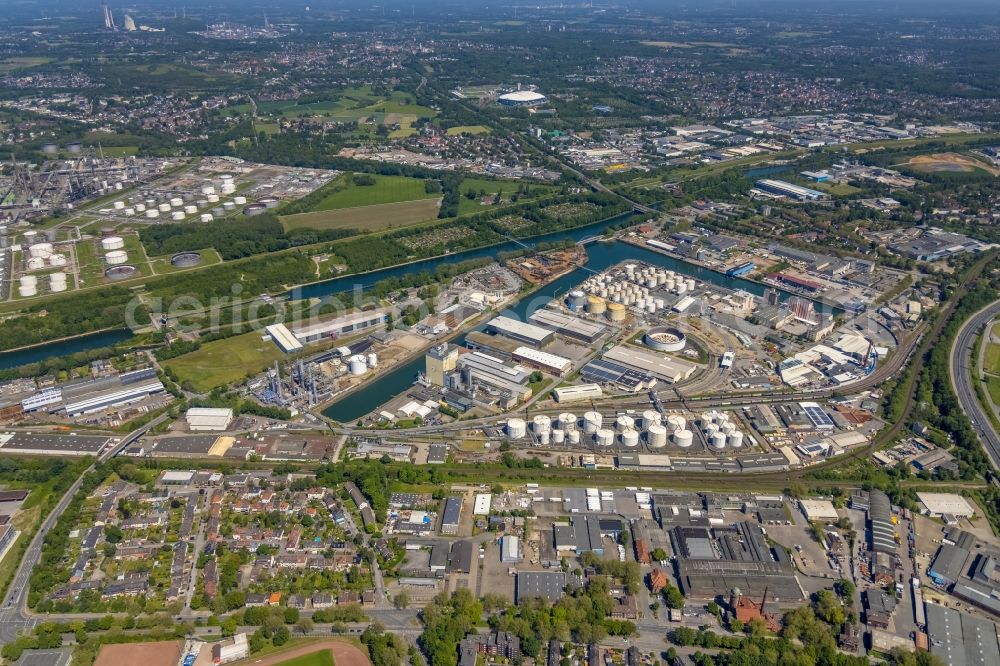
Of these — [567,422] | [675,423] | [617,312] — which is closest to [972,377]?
[675,423]

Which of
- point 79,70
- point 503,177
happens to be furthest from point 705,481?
point 79,70

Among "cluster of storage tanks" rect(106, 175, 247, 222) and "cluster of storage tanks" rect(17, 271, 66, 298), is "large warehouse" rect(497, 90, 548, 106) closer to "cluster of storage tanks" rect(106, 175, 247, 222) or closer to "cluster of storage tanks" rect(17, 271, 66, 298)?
"cluster of storage tanks" rect(106, 175, 247, 222)

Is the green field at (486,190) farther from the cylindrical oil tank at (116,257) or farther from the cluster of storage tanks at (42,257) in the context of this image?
the cluster of storage tanks at (42,257)

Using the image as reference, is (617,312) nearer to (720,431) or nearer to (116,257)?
(720,431)

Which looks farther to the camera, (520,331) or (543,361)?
(520,331)

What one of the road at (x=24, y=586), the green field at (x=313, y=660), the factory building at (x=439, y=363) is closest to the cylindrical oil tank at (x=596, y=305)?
the factory building at (x=439, y=363)

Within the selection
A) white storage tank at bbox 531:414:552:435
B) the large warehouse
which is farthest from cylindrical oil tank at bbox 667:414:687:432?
the large warehouse

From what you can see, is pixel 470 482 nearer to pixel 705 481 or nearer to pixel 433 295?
pixel 705 481
